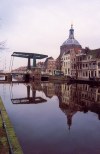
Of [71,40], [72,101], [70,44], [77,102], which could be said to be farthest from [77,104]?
[71,40]

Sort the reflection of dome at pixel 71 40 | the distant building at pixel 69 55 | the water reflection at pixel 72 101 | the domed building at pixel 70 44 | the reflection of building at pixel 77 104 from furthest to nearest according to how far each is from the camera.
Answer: the reflection of dome at pixel 71 40 < the domed building at pixel 70 44 < the distant building at pixel 69 55 < the water reflection at pixel 72 101 < the reflection of building at pixel 77 104

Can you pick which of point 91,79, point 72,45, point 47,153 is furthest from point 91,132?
point 72,45

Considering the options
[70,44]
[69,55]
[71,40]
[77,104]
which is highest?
[71,40]

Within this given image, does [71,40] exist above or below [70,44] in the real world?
above

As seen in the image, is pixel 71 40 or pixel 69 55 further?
pixel 71 40

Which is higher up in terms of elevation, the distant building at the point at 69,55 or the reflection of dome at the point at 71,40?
the reflection of dome at the point at 71,40

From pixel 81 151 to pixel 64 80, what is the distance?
2416 inches

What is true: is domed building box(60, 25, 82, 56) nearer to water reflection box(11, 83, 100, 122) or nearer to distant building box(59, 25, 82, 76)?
distant building box(59, 25, 82, 76)

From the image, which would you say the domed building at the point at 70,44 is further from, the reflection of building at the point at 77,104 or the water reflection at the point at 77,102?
the reflection of building at the point at 77,104

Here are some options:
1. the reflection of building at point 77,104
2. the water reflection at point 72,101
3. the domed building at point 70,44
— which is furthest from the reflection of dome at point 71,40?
the reflection of building at point 77,104

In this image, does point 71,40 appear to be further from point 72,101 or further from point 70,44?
point 72,101

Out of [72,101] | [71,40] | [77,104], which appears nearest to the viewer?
[77,104]

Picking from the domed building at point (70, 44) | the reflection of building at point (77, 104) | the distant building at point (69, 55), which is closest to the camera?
the reflection of building at point (77, 104)

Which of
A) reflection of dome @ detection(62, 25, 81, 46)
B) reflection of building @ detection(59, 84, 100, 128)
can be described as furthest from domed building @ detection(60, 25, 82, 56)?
reflection of building @ detection(59, 84, 100, 128)
